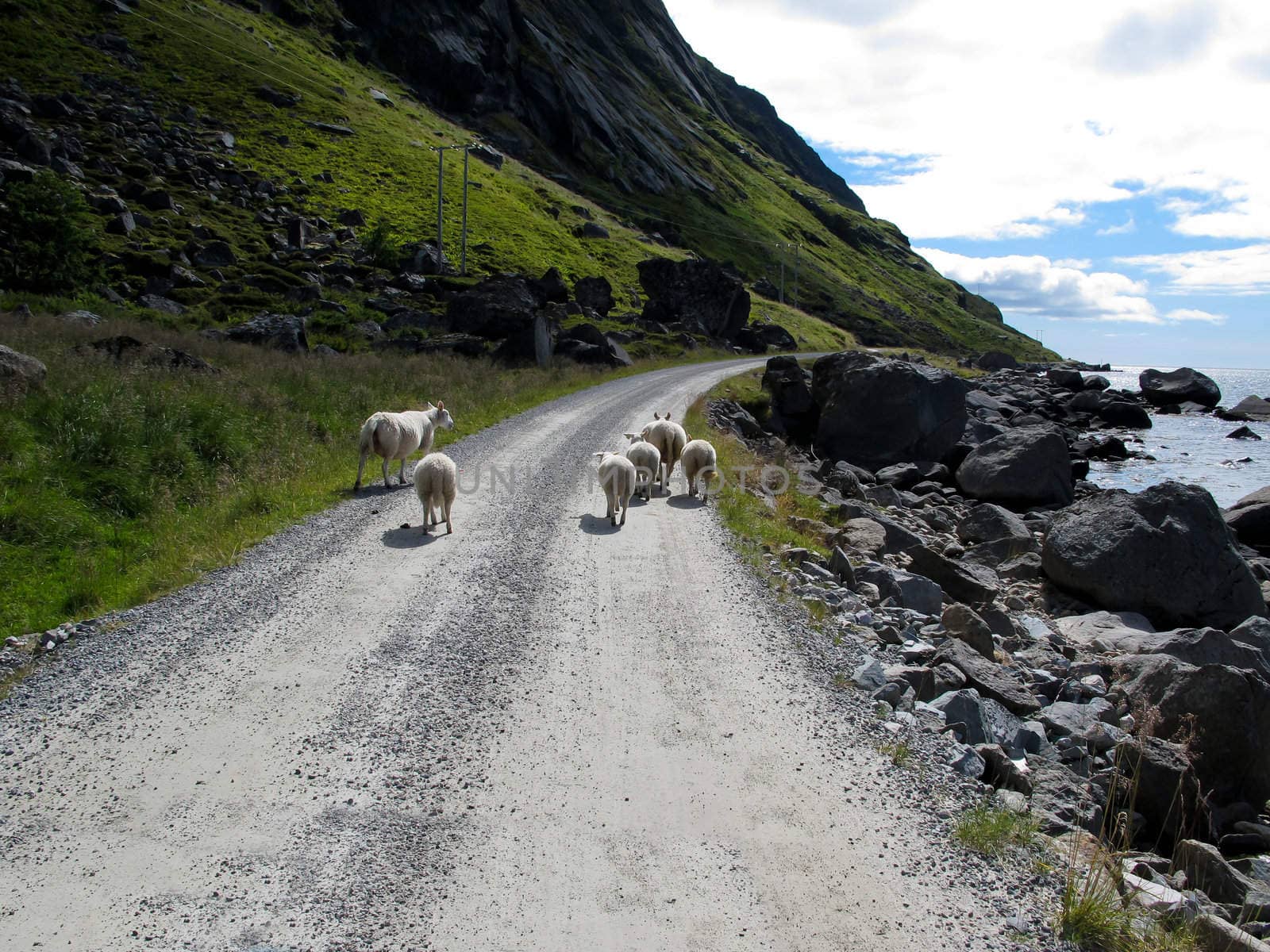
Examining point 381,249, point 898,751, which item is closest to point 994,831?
point 898,751

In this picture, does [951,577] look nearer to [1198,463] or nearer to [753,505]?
[753,505]

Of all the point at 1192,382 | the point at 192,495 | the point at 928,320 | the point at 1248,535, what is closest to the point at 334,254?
the point at 192,495

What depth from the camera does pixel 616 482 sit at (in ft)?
43.9

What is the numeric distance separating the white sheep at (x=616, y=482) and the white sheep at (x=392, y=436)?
13.8 feet

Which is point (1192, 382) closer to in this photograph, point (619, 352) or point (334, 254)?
point (619, 352)

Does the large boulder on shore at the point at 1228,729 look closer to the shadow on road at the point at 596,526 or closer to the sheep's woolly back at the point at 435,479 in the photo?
the shadow on road at the point at 596,526

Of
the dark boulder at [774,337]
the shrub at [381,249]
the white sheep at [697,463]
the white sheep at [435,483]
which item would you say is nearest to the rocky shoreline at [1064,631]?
the white sheep at [697,463]

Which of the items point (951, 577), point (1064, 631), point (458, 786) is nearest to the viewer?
point (458, 786)

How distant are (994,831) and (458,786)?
3.79 meters

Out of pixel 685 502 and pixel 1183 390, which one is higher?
pixel 1183 390

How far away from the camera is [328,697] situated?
6824mm

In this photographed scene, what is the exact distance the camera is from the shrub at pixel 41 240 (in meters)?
44.5

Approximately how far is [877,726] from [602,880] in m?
3.12

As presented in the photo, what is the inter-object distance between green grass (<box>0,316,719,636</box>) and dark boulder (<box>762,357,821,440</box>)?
18487 millimetres
